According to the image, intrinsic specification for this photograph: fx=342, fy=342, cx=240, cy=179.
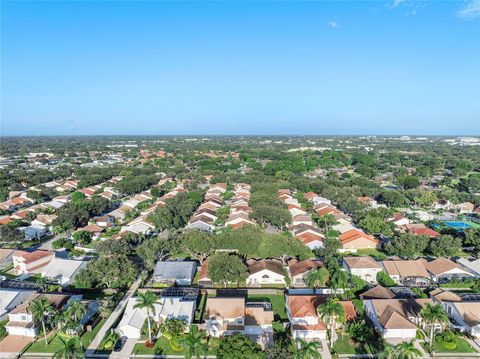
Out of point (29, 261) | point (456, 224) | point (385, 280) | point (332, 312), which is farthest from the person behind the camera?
point (456, 224)

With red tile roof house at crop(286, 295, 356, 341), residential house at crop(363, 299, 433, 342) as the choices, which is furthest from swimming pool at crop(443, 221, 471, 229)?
red tile roof house at crop(286, 295, 356, 341)

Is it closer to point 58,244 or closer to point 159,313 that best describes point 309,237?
point 159,313

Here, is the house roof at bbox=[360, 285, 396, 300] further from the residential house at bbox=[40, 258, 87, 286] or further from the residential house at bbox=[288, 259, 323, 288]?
the residential house at bbox=[40, 258, 87, 286]

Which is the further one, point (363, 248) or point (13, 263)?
point (363, 248)

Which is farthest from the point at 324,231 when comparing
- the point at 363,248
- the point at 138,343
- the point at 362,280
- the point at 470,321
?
the point at 138,343

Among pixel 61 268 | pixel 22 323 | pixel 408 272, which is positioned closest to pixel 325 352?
pixel 408 272

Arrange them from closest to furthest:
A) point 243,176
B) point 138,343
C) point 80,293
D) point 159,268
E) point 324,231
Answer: point 138,343 → point 80,293 → point 159,268 → point 324,231 → point 243,176

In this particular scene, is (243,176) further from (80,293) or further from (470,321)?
(470,321)
